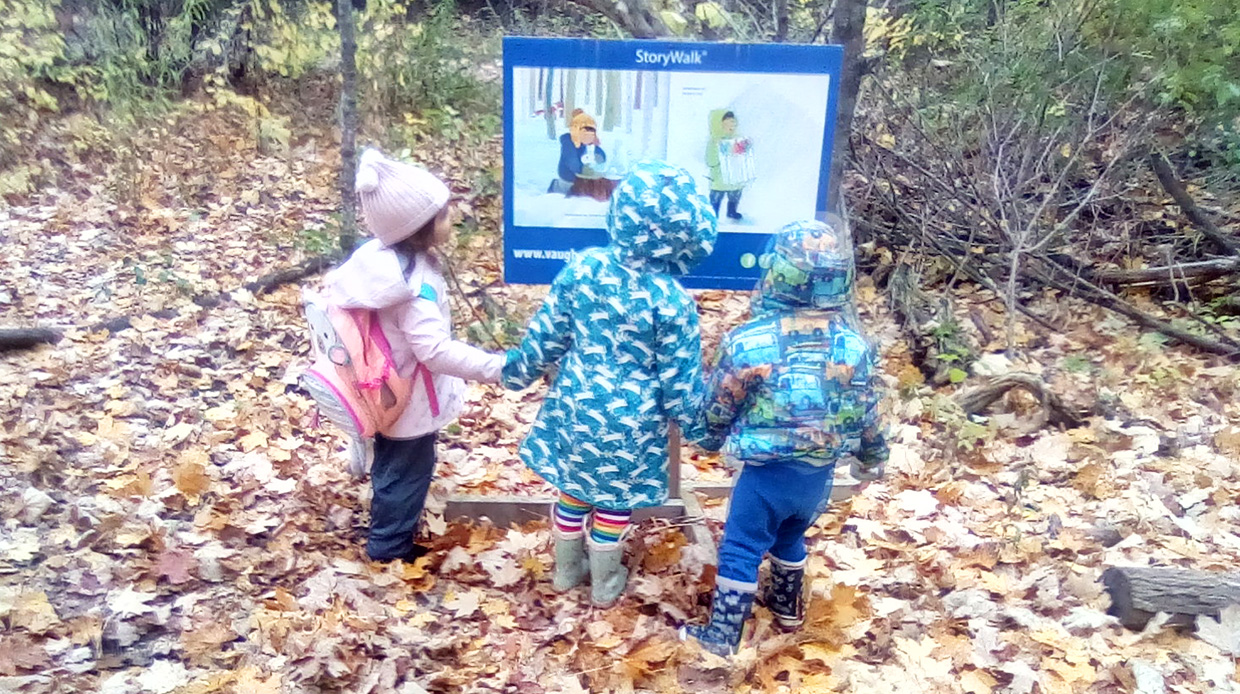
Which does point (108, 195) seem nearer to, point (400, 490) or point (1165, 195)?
point (400, 490)

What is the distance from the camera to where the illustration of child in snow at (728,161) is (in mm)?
3410

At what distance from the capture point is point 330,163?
9500 millimetres

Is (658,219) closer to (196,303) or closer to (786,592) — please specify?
(786,592)

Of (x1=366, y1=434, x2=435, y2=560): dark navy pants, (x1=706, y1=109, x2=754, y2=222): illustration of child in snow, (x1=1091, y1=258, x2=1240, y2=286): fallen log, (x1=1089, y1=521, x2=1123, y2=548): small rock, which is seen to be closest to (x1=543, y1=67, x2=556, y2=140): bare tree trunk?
(x1=706, y1=109, x2=754, y2=222): illustration of child in snow

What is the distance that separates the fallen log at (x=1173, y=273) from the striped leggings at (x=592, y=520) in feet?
14.8

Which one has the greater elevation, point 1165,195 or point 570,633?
point 1165,195

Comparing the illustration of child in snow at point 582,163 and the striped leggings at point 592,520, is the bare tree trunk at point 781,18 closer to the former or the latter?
the illustration of child in snow at point 582,163

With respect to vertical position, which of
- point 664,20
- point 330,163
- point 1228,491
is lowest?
point 1228,491

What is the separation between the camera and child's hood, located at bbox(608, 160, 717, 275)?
9.67ft

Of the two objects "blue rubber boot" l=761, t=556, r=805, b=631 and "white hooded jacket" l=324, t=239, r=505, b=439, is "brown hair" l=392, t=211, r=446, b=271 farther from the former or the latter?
"blue rubber boot" l=761, t=556, r=805, b=631

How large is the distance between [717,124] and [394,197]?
112 cm

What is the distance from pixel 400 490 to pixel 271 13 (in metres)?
8.67

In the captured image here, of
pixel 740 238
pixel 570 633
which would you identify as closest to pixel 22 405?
pixel 570 633

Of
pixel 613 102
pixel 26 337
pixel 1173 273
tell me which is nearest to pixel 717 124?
pixel 613 102
